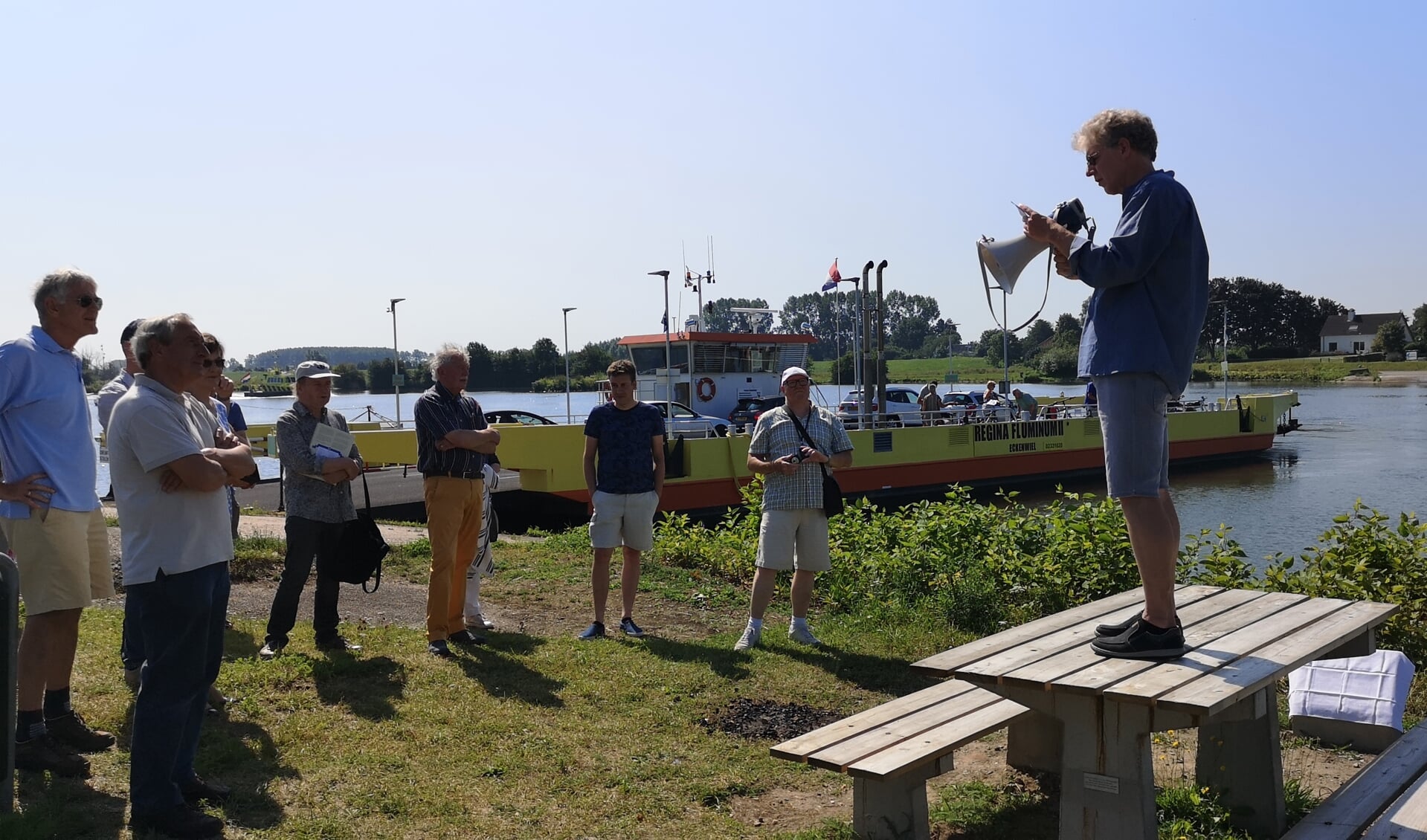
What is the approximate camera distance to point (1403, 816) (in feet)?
10.0

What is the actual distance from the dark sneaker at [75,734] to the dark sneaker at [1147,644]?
143 inches

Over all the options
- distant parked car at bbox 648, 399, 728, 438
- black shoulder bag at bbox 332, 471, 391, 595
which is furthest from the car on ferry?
black shoulder bag at bbox 332, 471, 391, 595

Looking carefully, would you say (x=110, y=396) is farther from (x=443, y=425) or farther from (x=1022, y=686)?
(x=1022, y=686)

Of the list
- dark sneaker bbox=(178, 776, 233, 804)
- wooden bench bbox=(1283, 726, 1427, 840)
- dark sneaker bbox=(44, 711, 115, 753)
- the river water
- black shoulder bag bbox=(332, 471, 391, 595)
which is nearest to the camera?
wooden bench bbox=(1283, 726, 1427, 840)

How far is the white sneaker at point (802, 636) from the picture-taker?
608cm

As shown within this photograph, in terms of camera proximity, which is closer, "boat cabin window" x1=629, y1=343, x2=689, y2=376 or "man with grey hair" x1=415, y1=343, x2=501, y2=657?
"man with grey hair" x1=415, y1=343, x2=501, y2=657

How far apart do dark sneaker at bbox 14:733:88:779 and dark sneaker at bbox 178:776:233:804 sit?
0.47 m

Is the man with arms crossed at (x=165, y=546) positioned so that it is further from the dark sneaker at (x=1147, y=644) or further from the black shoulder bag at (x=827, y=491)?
the black shoulder bag at (x=827, y=491)

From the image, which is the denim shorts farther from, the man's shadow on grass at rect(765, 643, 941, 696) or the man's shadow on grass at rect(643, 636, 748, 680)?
the man's shadow on grass at rect(643, 636, 748, 680)

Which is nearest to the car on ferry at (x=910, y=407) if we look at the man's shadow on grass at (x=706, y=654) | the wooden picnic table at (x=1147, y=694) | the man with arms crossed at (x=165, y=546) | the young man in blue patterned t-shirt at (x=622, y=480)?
the young man in blue patterned t-shirt at (x=622, y=480)

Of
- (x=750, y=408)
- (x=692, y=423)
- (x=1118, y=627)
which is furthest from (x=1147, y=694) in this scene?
(x=750, y=408)

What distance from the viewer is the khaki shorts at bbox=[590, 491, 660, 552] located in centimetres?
641

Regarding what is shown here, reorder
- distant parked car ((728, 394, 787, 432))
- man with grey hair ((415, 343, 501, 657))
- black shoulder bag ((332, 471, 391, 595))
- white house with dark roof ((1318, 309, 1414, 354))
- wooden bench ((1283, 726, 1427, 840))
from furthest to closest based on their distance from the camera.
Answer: white house with dark roof ((1318, 309, 1414, 354))
distant parked car ((728, 394, 787, 432))
man with grey hair ((415, 343, 501, 657))
black shoulder bag ((332, 471, 391, 595))
wooden bench ((1283, 726, 1427, 840))

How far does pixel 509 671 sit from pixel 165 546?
98.6 inches
